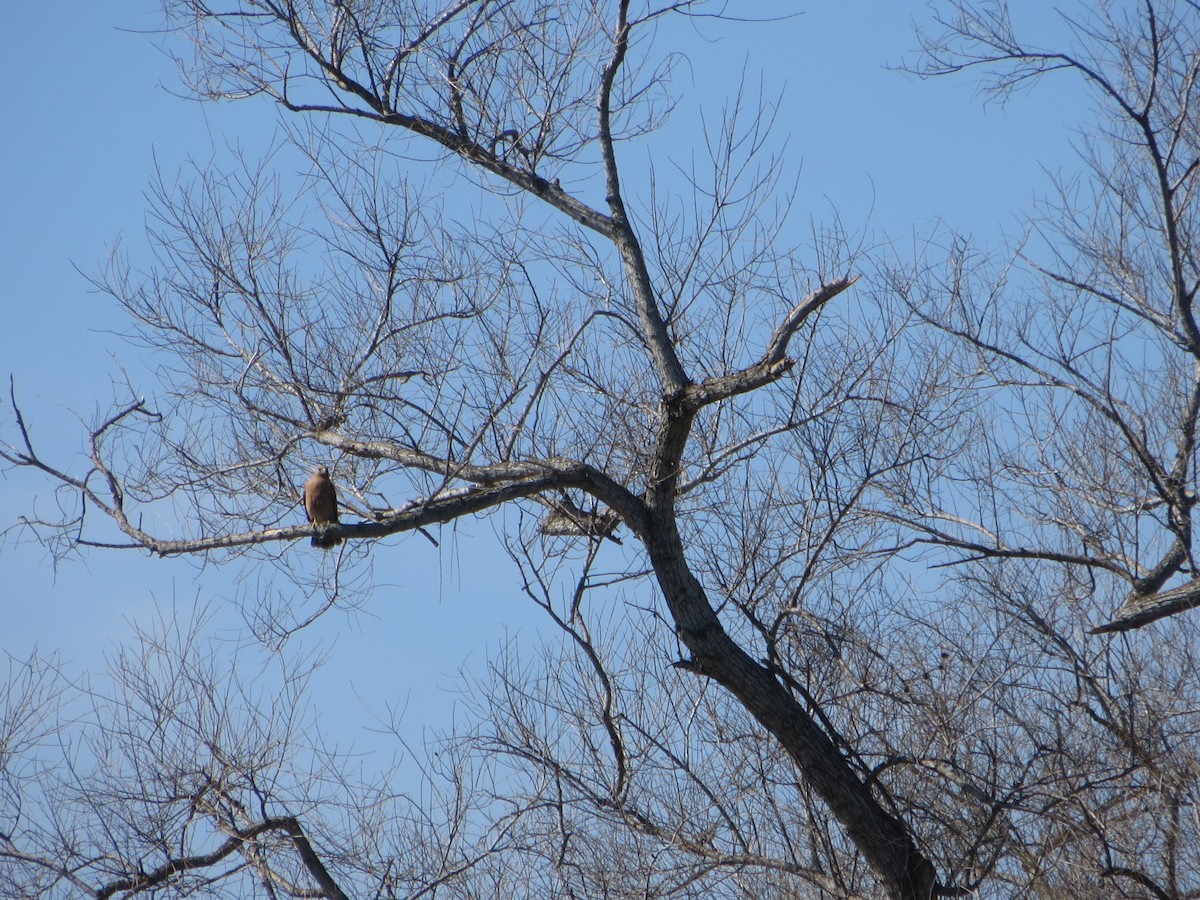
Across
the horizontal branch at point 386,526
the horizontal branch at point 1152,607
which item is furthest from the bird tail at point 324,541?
the horizontal branch at point 1152,607

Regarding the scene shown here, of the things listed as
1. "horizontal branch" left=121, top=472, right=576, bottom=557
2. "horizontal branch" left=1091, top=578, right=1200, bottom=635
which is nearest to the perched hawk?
"horizontal branch" left=121, top=472, right=576, bottom=557

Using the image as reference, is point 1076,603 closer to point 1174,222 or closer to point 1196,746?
point 1196,746

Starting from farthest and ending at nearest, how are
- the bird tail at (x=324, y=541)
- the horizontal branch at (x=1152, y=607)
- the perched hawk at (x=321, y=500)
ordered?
the horizontal branch at (x=1152, y=607)
the perched hawk at (x=321, y=500)
the bird tail at (x=324, y=541)

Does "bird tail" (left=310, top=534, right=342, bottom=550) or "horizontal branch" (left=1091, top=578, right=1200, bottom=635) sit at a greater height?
"bird tail" (left=310, top=534, right=342, bottom=550)

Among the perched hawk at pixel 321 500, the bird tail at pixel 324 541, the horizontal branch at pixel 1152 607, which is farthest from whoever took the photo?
the horizontal branch at pixel 1152 607

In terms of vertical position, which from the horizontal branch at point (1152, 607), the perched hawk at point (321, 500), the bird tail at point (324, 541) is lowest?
the horizontal branch at point (1152, 607)

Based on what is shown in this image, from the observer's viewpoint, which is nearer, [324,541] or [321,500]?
[324,541]

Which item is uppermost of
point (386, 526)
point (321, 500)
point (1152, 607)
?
point (321, 500)

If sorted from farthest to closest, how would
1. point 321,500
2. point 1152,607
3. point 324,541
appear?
1. point 1152,607
2. point 321,500
3. point 324,541

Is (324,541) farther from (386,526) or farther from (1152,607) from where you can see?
(1152,607)

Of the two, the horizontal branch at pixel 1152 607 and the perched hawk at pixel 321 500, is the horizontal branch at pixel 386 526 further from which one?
the horizontal branch at pixel 1152 607

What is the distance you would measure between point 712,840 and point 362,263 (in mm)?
3488

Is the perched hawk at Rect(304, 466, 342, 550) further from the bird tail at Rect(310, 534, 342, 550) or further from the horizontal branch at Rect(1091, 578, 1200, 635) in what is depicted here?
the horizontal branch at Rect(1091, 578, 1200, 635)

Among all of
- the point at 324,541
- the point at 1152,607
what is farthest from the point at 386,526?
the point at 1152,607
